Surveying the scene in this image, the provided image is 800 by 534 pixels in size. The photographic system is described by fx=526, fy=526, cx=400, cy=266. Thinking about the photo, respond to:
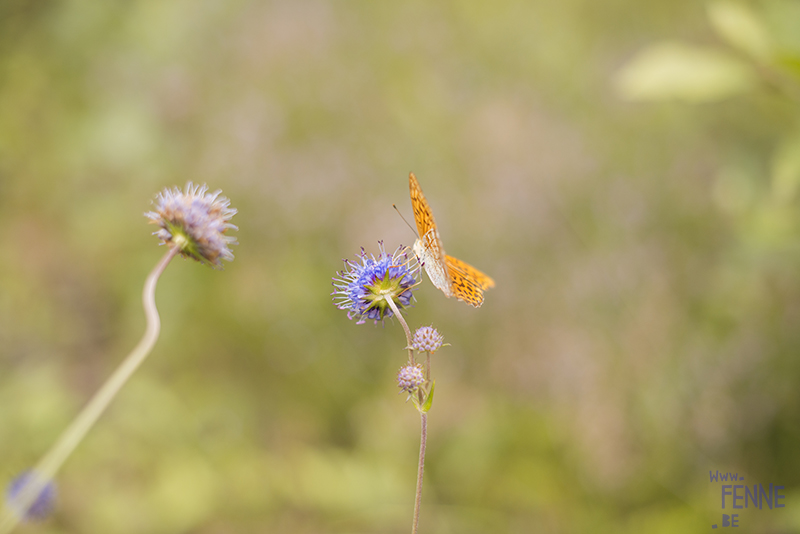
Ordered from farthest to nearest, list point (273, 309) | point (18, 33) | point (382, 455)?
1. point (18, 33)
2. point (273, 309)
3. point (382, 455)

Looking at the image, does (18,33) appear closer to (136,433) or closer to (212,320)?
(212,320)

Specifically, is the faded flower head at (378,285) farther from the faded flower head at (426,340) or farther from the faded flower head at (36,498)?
the faded flower head at (36,498)

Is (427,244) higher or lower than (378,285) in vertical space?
higher

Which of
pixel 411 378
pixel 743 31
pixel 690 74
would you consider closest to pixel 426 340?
pixel 411 378

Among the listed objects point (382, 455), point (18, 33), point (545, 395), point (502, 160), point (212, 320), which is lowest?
point (382, 455)

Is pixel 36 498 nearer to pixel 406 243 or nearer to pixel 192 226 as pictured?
pixel 192 226

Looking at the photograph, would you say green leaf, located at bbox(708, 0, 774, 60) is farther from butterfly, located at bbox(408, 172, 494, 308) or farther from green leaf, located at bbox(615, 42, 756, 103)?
butterfly, located at bbox(408, 172, 494, 308)

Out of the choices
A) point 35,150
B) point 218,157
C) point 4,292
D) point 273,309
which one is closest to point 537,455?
point 273,309

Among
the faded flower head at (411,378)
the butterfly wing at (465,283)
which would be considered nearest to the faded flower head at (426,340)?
the faded flower head at (411,378)

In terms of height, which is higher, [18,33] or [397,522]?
[18,33]
